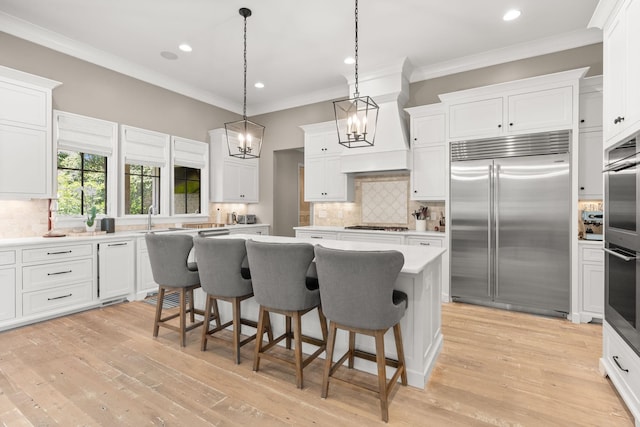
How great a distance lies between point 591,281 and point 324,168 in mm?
3795

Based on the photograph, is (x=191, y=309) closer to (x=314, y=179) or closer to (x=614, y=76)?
(x=314, y=179)

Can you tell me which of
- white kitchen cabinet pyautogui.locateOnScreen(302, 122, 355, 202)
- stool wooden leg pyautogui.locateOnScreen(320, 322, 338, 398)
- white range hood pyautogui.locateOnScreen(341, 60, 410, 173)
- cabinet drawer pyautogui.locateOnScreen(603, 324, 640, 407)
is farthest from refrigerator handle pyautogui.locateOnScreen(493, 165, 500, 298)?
stool wooden leg pyautogui.locateOnScreen(320, 322, 338, 398)

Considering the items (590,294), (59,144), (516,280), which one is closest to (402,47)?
(516,280)

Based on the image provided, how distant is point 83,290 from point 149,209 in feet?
4.78

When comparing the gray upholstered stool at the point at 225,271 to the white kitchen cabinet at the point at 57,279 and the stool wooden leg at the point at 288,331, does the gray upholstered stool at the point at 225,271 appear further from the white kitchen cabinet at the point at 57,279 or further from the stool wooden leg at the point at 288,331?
the white kitchen cabinet at the point at 57,279

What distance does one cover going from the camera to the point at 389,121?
15.1 ft

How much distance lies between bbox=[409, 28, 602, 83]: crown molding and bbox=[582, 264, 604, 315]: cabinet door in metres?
2.60

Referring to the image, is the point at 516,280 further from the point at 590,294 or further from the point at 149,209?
the point at 149,209

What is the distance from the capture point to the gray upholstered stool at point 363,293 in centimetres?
181

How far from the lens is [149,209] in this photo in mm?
4828

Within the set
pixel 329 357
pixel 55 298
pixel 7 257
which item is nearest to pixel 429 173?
pixel 329 357

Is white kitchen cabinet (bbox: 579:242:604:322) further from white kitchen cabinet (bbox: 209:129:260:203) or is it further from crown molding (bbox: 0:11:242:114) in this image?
crown molding (bbox: 0:11:242:114)

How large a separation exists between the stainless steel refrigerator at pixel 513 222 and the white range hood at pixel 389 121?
2.43 ft

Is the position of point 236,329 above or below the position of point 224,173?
below
